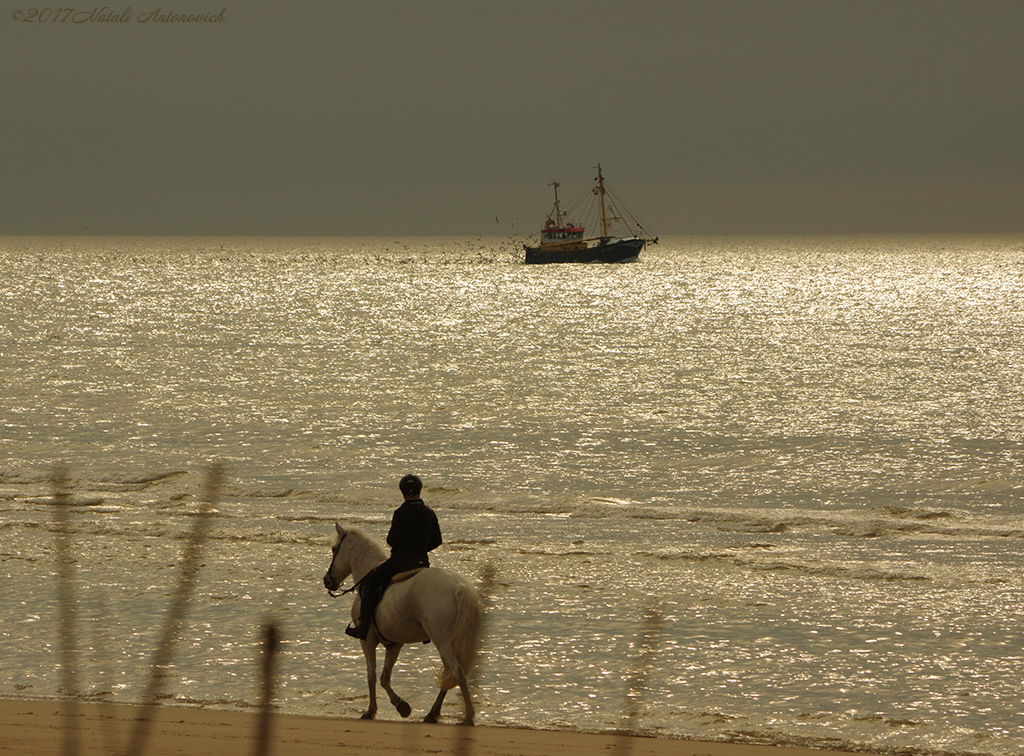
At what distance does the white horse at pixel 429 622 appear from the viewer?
360 inches

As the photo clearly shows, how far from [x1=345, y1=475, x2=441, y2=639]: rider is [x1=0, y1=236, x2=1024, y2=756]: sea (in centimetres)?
130

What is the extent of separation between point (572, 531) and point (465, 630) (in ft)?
31.6

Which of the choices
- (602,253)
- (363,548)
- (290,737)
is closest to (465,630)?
(363,548)

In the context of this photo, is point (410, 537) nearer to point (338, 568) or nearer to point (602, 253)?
point (338, 568)

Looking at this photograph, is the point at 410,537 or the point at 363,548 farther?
the point at 363,548

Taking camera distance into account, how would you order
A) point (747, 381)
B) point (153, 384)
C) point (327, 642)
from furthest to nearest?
point (747, 381) < point (153, 384) < point (327, 642)

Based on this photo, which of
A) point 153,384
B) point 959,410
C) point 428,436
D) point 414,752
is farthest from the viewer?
point 153,384

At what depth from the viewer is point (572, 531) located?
61.4 ft

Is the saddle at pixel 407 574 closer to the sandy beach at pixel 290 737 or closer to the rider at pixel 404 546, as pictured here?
the rider at pixel 404 546

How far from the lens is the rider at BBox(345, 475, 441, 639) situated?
372 inches

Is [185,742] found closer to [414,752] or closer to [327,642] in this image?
[414,752]

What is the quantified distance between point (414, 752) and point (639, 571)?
7.60 m

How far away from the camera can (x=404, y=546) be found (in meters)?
9.46

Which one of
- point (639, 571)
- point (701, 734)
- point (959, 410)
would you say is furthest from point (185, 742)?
point (959, 410)
